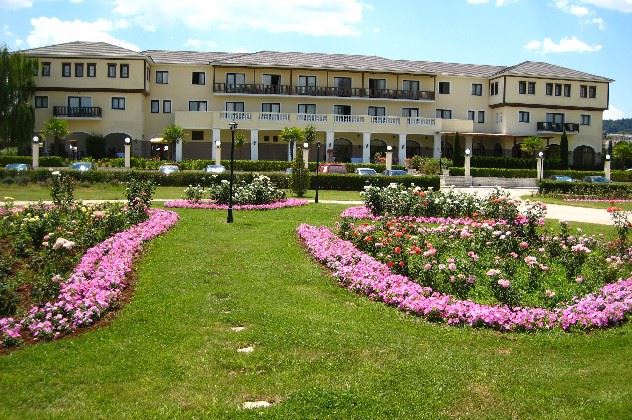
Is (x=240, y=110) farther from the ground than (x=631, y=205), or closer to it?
farther from the ground

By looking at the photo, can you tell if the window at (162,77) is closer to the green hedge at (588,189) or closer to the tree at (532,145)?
the tree at (532,145)

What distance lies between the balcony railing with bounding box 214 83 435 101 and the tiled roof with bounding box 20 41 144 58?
7.23 metres

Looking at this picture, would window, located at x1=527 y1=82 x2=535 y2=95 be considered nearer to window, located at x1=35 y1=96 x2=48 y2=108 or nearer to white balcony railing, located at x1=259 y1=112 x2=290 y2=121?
white balcony railing, located at x1=259 y1=112 x2=290 y2=121

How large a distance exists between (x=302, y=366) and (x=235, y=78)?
1932 inches

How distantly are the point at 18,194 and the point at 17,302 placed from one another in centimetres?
1941

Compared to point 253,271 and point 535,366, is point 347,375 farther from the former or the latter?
point 253,271

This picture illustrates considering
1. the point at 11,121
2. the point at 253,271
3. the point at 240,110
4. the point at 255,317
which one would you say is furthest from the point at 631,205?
the point at 11,121

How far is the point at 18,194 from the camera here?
26.8 m

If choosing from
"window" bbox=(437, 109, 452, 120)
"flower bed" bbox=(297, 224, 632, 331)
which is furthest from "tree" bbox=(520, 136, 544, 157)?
"flower bed" bbox=(297, 224, 632, 331)

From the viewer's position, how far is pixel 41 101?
167 feet

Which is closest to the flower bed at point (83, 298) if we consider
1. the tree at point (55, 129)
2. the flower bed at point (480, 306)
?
the flower bed at point (480, 306)

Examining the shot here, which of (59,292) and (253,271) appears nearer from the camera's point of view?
(59,292)

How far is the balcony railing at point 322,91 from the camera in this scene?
2117 inches

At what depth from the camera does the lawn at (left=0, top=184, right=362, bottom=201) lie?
26.4 meters
